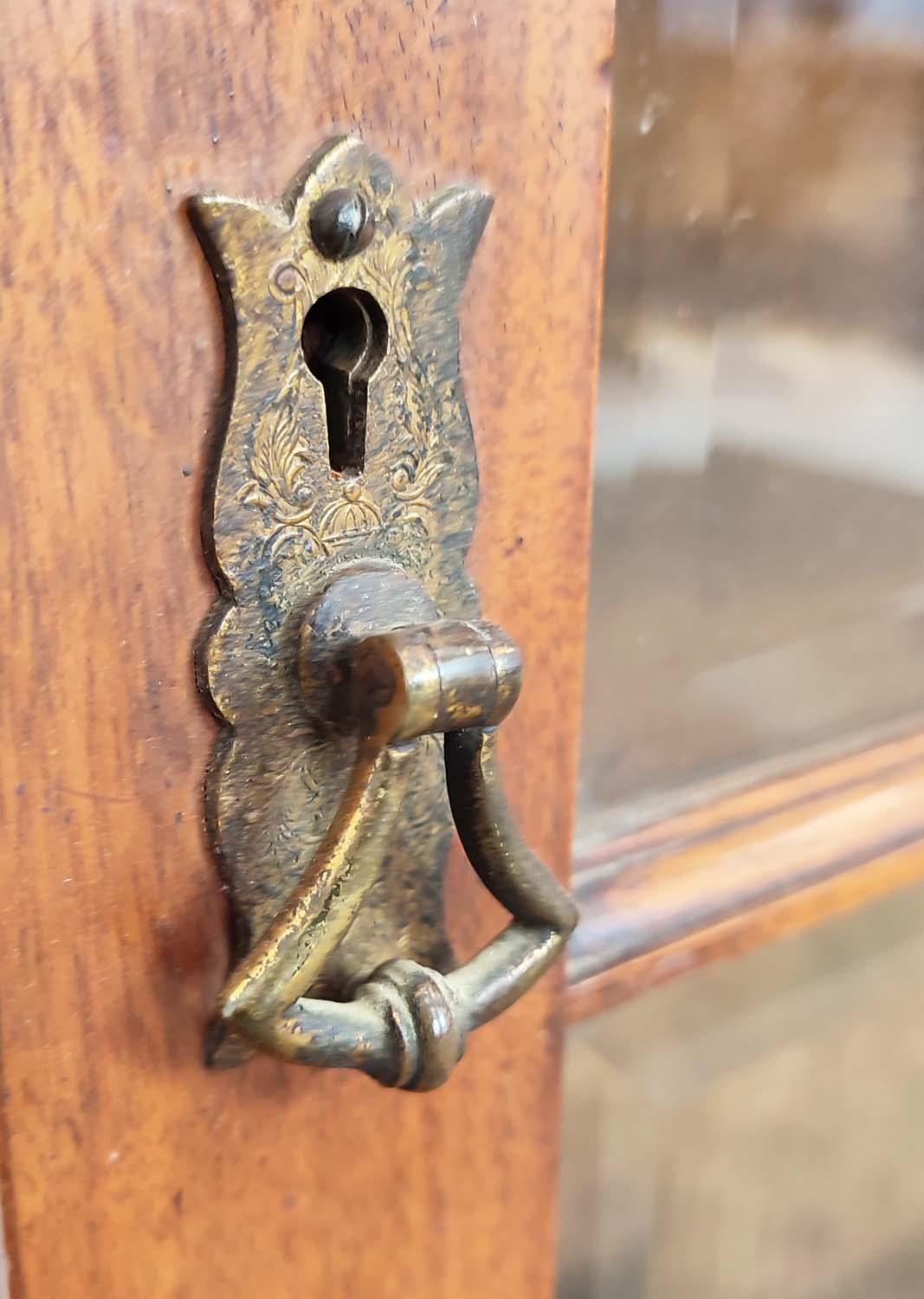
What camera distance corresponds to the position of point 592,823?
1.40ft

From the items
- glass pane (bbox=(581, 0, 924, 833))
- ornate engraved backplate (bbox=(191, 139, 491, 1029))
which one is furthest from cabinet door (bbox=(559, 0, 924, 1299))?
ornate engraved backplate (bbox=(191, 139, 491, 1029))

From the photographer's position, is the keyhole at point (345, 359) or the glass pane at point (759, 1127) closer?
the keyhole at point (345, 359)

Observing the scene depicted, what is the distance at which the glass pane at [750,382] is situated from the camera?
14.7 inches

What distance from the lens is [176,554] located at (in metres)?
0.25

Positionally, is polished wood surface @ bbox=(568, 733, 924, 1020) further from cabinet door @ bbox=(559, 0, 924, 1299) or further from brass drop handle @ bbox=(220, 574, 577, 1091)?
brass drop handle @ bbox=(220, 574, 577, 1091)

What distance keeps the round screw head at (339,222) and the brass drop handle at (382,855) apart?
0.25 feet

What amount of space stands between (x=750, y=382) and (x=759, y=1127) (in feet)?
1.17

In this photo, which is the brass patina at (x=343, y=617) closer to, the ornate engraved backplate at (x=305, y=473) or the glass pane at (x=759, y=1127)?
the ornate engraved backplate at (x=305, y=473)

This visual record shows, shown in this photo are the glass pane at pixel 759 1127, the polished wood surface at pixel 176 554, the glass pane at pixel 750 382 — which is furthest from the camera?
the glass pane at pixel 759 1127

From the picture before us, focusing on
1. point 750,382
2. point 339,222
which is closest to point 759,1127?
point 750,382

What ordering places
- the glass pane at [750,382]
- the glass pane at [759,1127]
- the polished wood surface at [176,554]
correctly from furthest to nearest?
the glass pane at [759,1127] < the glass pane at [750,382] < the polished wood surface at [176,554]

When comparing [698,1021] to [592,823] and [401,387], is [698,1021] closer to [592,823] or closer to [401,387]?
[592,823]

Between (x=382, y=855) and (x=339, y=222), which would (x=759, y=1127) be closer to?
(x=382, y=855)

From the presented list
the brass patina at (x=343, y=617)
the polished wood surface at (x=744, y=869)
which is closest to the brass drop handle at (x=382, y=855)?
the brass patina at (x=343, y=617)
